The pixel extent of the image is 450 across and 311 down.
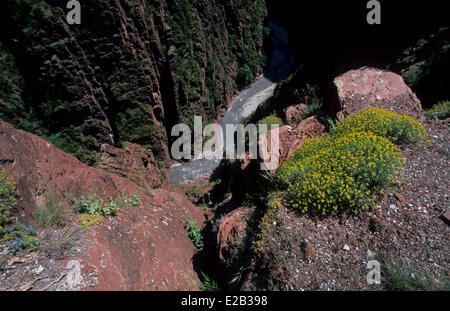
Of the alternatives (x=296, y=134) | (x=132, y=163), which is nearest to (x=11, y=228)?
(x=296, y=134)

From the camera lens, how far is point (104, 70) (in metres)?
12.3

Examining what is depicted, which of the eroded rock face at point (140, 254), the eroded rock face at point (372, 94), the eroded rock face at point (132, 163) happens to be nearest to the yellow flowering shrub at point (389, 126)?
the eroded rock face at point (372, 94)

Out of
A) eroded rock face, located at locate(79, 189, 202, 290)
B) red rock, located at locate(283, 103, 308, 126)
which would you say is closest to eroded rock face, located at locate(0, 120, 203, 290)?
eroded rock face, located at locate(79, 189, 202, 290)

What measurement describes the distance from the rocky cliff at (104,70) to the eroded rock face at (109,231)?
621cm

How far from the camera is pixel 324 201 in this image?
3.87m

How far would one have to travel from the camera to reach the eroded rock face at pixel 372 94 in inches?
228

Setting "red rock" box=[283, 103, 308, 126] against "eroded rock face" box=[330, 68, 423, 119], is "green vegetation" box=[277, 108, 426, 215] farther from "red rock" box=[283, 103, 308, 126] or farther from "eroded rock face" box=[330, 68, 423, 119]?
"red rock" box=[283, 103, 308, 126]

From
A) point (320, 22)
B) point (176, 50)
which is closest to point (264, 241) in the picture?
point (176, 50)

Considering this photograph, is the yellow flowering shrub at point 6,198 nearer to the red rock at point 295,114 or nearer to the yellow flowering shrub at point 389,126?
the yellow flowering shrub at point 389,126

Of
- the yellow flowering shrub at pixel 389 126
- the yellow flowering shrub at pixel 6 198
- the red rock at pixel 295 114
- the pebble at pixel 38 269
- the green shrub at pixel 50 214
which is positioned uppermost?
the red rock at pixel 295 114

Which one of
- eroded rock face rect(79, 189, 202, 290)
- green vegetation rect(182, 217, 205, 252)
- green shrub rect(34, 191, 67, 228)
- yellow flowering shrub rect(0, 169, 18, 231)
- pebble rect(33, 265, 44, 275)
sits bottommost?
green vegetation rect(182, 217, 205, 252)

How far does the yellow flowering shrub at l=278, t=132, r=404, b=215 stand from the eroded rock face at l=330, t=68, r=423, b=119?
1905mm

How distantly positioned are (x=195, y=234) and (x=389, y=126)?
580cm

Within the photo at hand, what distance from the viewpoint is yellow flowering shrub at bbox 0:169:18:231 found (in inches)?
140
